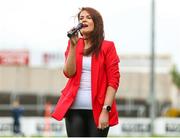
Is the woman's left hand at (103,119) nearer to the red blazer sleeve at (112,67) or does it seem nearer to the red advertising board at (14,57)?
the red blazer sleeve at (112,67)

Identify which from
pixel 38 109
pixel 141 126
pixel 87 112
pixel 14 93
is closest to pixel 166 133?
pixel 141 126

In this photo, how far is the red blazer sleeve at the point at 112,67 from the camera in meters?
6.38

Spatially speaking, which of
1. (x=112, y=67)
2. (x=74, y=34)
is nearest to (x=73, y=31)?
(x=74, y=34)

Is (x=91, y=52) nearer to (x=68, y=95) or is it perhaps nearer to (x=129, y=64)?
(x=68, y=95)

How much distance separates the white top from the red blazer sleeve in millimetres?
146

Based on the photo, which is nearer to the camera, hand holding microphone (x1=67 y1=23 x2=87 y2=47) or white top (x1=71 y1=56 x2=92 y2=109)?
hand holding microphone (x1=67 y1=23 x2=87 y2=47)

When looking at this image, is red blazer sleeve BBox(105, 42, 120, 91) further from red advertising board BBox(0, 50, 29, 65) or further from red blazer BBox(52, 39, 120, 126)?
red advertising board BBox(0, 50, 29, 65)

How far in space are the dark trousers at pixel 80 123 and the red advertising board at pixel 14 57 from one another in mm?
53710

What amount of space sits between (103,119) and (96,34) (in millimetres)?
633

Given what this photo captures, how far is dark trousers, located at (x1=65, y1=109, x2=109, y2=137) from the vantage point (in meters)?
6.43

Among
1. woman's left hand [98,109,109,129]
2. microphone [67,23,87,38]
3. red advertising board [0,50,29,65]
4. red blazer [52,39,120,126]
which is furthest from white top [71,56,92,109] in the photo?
red advertising board [0,50,29,65]

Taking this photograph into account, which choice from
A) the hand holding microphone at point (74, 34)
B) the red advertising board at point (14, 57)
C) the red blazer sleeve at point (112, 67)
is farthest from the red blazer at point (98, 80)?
the red advertising board at point (14, 57)

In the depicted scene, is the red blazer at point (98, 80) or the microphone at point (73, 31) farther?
the red blazer at point (98, 80)

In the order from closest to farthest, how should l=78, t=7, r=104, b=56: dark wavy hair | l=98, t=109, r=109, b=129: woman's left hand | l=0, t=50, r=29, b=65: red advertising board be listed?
l=98, t=109, r=109, b=129: woman's left hand → l=78, t=7, r=104, b=56: dark wavy hair → l=0, t=50, r=29, b=65: red advertising board
